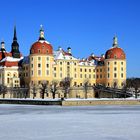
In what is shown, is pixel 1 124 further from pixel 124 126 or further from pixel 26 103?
pixel 26 103

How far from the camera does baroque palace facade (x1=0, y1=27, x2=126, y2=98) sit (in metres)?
84.4

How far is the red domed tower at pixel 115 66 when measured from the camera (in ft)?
295

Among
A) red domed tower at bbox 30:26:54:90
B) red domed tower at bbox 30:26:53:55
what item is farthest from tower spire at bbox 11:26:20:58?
red domed tower at bbox 30:26:53:55

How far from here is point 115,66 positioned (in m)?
90.6

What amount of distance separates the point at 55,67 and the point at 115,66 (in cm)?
1242

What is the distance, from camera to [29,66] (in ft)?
282

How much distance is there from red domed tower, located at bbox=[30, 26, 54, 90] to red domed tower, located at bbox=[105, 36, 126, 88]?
13.2m

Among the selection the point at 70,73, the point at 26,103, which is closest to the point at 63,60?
the point at 70,73

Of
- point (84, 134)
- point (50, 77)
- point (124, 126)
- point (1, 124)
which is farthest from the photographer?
point (50, 77)

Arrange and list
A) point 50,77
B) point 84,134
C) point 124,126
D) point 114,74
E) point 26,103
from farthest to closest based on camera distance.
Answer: point 114,74, point 50,77, point 26,103, point 124,126, point 84,134

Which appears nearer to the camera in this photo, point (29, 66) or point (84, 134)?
point (84, 134)

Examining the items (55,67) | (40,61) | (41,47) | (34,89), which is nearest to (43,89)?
(34,89)

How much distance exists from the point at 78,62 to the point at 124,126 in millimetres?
68460

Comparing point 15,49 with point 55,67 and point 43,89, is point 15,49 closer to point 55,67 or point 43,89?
point 55,67
